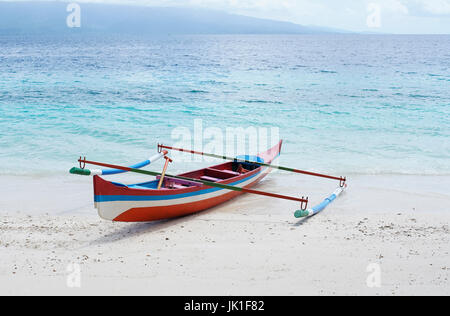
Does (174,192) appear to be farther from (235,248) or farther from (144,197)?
(235,248)

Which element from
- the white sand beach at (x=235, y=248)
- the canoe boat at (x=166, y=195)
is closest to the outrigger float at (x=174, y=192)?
the canoe boat at (x=166, y=195)

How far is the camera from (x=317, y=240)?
615 centimetres

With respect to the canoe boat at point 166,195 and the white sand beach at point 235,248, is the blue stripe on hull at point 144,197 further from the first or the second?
the white sand beach at point 235,248

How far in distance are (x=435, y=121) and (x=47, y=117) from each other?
1386 cm

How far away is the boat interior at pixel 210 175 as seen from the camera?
25.0ft

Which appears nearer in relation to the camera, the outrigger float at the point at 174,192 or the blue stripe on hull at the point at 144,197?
the blue stripe on hull at the point at 144,197

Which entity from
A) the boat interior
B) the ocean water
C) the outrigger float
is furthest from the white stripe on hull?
the ocean water

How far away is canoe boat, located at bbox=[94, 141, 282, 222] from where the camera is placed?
606 cm

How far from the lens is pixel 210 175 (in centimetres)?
870

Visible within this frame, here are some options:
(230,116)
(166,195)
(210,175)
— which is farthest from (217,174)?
(230,116)

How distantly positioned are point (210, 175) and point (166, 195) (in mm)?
2051

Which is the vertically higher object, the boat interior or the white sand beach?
the boat interior

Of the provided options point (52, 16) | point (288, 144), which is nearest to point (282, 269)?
point (288, 144)

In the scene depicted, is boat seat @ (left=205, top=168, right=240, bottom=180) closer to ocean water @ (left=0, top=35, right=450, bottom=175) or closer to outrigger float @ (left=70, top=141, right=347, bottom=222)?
outrigger float @ (left=70, top=141, right=347, bottom=222)
